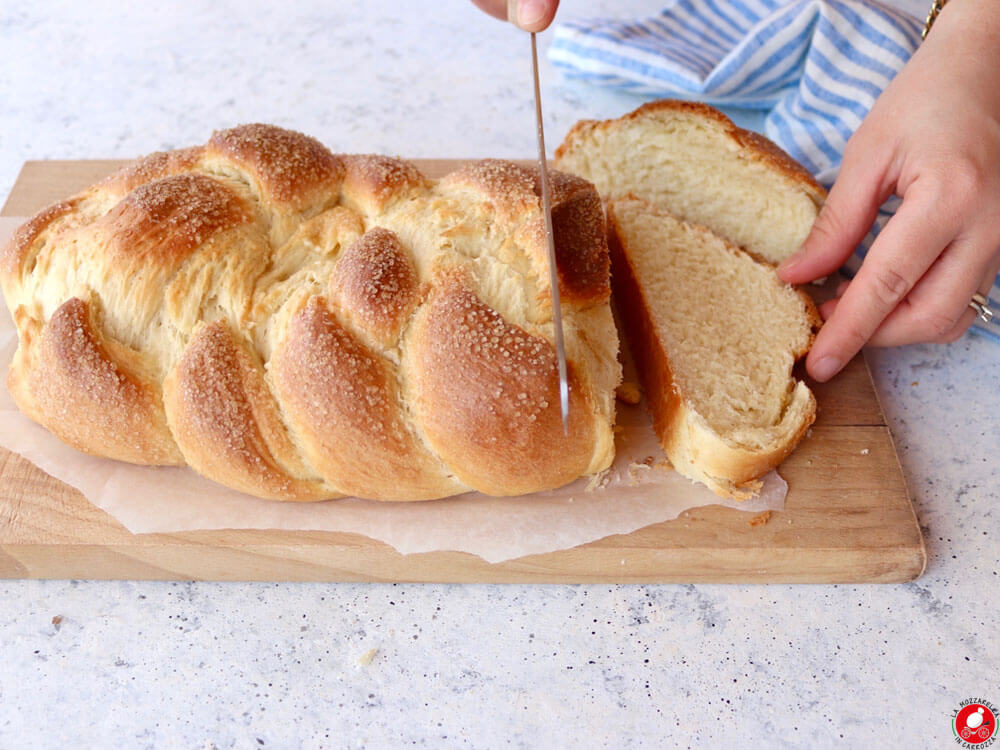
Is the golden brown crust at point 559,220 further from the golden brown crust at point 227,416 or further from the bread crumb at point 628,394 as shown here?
the golden brown crust at point 227,416

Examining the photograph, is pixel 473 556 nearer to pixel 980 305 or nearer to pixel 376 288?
pixel 376 288

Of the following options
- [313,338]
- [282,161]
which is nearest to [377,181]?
[282,161]

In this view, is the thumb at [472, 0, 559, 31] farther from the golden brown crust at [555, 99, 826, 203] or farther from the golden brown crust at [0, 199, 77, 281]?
the golden brown crust at [0, 199, 77, 281]

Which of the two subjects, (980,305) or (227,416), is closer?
(227,416)

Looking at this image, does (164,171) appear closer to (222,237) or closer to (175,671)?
(222,237)

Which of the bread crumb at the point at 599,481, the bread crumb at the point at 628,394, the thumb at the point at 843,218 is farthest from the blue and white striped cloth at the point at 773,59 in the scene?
the bread crumb at the point at 599,481

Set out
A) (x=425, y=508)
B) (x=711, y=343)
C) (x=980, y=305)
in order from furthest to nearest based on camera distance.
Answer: (x=980, y=305) < (x=711, y=343) < (x=425, y=508)

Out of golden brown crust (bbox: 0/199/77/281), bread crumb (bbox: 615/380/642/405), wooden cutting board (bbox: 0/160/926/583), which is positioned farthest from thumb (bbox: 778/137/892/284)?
golden brown crust (bbox: 0/199/77/281)
